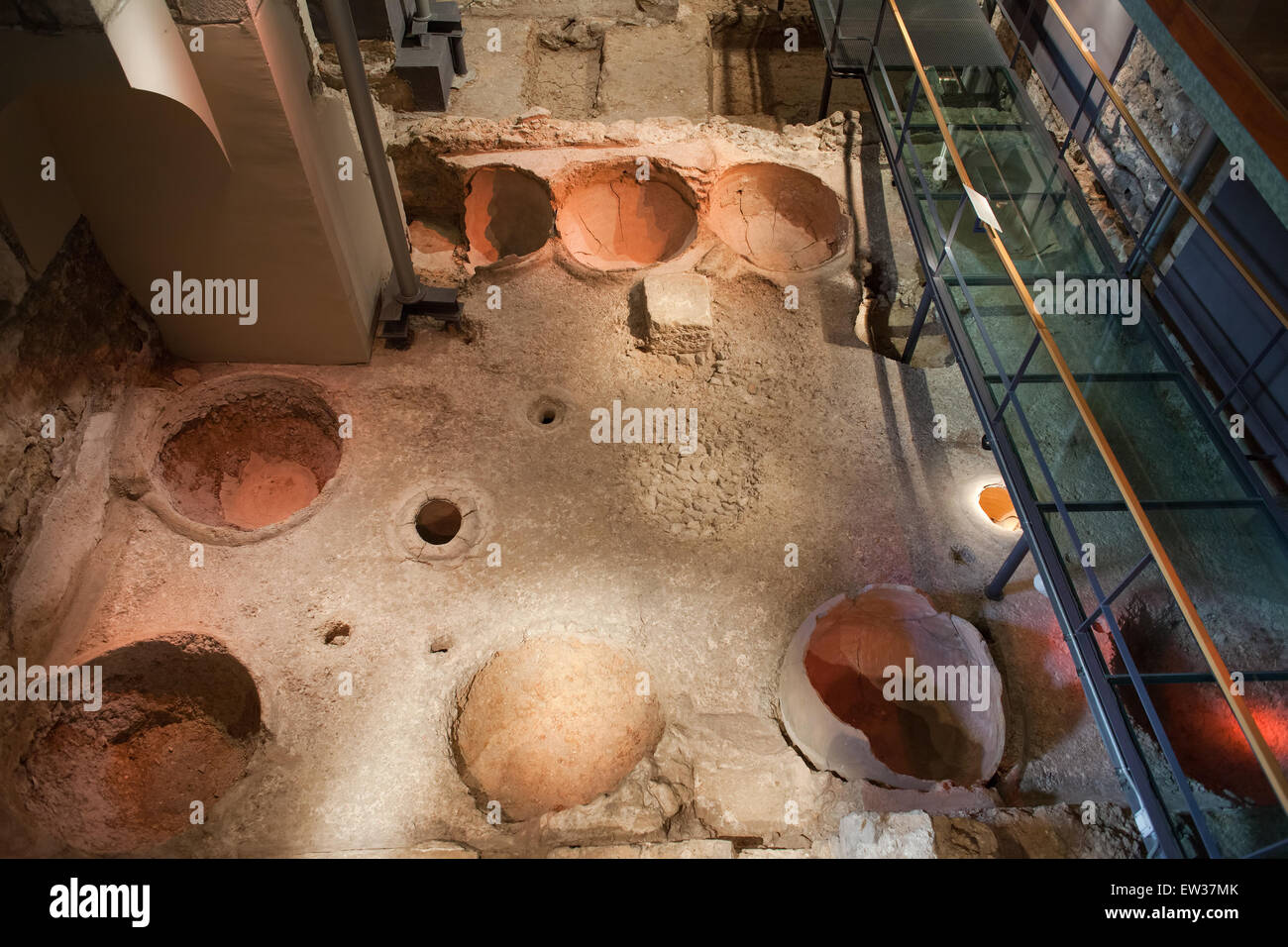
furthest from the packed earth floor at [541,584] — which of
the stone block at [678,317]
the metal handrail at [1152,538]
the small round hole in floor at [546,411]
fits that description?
the metal handrail at [1152,538]

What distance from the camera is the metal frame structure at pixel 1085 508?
3299 millimetres

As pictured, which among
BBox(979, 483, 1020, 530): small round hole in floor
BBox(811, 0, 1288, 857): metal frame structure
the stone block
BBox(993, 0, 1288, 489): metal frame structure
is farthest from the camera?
the stone block

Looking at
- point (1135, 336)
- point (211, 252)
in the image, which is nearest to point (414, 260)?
point (211, 252)

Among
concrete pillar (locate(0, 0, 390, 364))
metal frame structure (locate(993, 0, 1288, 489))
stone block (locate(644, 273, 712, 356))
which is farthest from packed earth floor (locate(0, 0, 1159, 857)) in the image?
metal frame structure (locate(993, 0, 1288, 489))

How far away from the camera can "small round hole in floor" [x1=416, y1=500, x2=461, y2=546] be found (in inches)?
216

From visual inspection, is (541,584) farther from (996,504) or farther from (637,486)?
(996,504)

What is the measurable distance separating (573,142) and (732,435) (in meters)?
3.39

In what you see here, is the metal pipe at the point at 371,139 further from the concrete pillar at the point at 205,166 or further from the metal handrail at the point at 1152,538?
the metal handrail at the point at 1152,538

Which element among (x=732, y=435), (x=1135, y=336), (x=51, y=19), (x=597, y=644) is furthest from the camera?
(x=732, y=435)

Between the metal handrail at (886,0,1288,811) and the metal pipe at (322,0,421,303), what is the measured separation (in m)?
3.78

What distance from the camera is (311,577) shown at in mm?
5055

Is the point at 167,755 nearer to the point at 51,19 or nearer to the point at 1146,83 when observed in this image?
the point at 51,19

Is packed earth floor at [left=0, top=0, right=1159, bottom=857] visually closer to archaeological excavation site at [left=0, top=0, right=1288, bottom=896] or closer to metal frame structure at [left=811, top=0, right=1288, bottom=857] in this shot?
archaeological excavation site at [left=0, top=0, right=1288, bottom=896]

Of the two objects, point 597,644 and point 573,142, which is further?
point 573,142
